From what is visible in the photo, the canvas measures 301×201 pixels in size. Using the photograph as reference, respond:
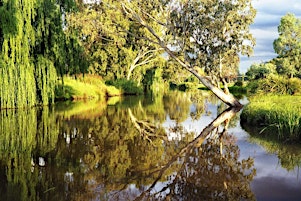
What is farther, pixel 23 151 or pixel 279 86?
pixel 279 86

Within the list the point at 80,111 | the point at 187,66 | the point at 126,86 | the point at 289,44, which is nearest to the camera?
the point at 80,111

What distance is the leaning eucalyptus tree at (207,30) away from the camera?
69.2 feet

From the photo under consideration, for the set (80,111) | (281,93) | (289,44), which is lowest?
(80,111)

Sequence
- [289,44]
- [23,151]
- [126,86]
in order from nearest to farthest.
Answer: [23,151]
[126,86]
[289,44]

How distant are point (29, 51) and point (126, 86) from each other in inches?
765

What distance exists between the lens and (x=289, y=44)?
52844 millimetres

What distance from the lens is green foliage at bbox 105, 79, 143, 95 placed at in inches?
1528

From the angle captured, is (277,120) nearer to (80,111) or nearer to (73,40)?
(80,111)

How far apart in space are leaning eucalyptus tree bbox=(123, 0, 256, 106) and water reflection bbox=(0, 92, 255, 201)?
10036 mm

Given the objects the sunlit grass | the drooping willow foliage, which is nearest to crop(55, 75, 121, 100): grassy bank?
the drooping willow foliage

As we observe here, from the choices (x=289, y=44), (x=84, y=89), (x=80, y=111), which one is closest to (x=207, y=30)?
(x=80, y=111)

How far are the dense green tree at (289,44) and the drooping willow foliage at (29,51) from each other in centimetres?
3761

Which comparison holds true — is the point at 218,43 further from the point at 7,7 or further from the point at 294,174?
the point at 294,174

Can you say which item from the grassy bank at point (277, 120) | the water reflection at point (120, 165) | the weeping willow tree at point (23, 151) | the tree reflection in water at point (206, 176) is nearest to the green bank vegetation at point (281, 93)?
the grassy bank at point (277, 120)
